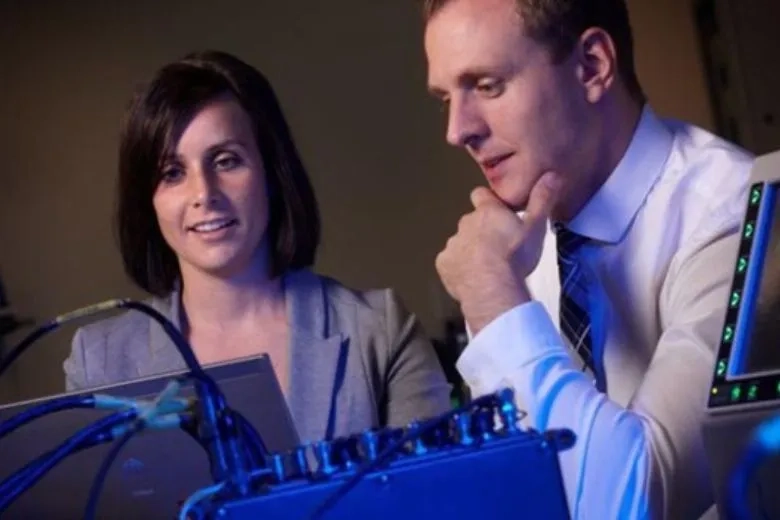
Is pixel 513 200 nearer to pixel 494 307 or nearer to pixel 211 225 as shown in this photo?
pixel 494 307

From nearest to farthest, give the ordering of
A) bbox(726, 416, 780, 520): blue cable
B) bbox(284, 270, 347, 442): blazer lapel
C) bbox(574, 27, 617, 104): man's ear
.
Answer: bbox(726, 416, 780, 520): blue cable < bbox(574, 27, 617, 104): man's ear < bbox(284, 270, 347, 442): blazer lapel

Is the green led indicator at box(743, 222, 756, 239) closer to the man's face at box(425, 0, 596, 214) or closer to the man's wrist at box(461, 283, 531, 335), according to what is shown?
the man's wrist at box(461, 283, 531, 335)

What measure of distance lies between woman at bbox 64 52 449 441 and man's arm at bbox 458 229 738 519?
565 millimetres

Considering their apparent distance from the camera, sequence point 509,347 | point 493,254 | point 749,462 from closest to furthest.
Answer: point 749,462 < point 509,347 < point 493,254

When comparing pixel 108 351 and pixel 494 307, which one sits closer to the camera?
pixel 494 307

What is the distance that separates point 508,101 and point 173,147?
1.89ft

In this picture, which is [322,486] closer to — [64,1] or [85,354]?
[85,354]

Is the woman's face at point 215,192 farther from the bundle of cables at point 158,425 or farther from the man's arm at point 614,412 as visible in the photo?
the bundle of cables at point 158,425

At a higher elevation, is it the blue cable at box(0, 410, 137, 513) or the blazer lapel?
the blue cable at box(0, 410, 137, 513)

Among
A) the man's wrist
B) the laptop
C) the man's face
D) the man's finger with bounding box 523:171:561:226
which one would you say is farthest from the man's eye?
the laptop

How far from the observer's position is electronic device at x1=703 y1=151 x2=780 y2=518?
66cm

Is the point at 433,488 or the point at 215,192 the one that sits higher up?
the point at 215,192

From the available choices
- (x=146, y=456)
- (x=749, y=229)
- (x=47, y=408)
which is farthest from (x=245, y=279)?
(x=749, y=229)

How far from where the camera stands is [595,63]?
1.29 metres
